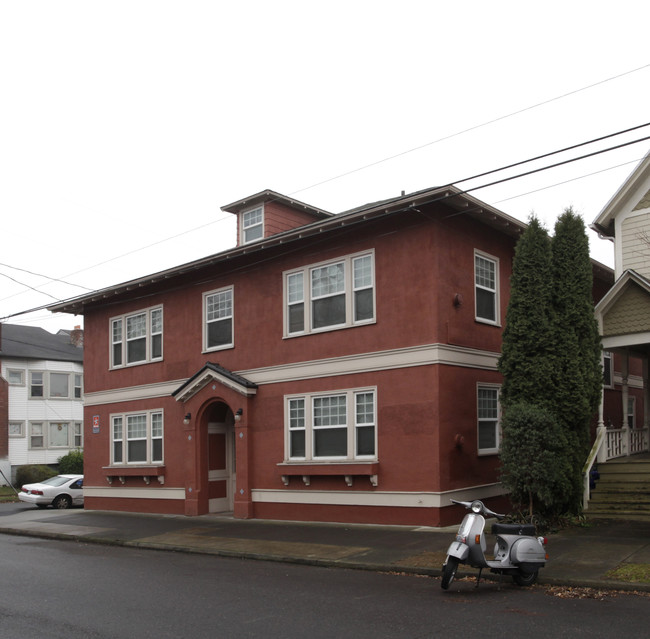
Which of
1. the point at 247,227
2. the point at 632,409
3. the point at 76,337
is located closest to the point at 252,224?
the point at 247,227

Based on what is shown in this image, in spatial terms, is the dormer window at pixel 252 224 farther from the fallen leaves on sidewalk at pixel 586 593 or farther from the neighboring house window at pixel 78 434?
the neighboring house window at pixel 78 434

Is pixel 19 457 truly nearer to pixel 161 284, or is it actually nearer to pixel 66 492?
pixel 66 492

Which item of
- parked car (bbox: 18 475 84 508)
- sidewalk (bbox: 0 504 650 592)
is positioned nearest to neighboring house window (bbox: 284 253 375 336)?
sidewalk (bbox: 0 504 650 592)

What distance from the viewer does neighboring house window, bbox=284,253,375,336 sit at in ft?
57.6

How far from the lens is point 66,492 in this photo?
29219 mm

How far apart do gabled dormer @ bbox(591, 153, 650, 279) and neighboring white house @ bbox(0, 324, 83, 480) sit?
35358 millimetres

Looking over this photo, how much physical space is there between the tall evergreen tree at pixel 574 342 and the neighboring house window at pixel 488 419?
2642 millimetres

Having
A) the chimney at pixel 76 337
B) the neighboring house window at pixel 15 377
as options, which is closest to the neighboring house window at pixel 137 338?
the neighboring house window at pixel 15 377

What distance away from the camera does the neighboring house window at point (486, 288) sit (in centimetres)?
1788

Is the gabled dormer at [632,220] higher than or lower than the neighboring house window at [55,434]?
higher

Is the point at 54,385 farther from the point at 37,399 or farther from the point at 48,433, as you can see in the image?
the point at 48,433

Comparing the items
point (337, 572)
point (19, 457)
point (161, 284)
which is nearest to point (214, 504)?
point (161, 284)

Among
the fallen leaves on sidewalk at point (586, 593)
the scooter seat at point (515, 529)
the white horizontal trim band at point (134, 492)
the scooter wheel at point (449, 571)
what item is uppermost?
the scooter seat at point (515, 529)

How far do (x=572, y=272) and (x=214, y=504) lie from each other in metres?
11.8
